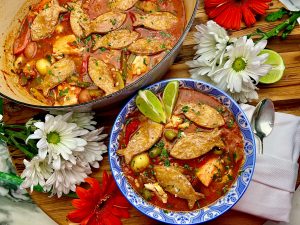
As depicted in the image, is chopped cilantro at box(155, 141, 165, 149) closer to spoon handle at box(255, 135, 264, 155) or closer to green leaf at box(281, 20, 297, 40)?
spoon handle at box(255, 135, 264, 155)

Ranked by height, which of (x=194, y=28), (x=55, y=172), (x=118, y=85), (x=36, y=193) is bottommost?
(x=36, y=193)

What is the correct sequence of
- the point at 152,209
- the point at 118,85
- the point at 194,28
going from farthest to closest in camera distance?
the point at 194,28, the point at 118,85, the point at 152,209

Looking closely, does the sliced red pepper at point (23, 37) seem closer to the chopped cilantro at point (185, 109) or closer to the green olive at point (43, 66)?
the green olive at point (43, 66)

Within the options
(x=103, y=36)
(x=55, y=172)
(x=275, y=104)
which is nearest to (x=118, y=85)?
(x=103, y=36)

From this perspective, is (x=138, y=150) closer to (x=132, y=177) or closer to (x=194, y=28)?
(x=132, y=177)

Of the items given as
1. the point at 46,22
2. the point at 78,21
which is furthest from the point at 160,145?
the point at 46,22

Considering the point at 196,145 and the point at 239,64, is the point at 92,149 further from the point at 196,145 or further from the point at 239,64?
the point at 239,64
